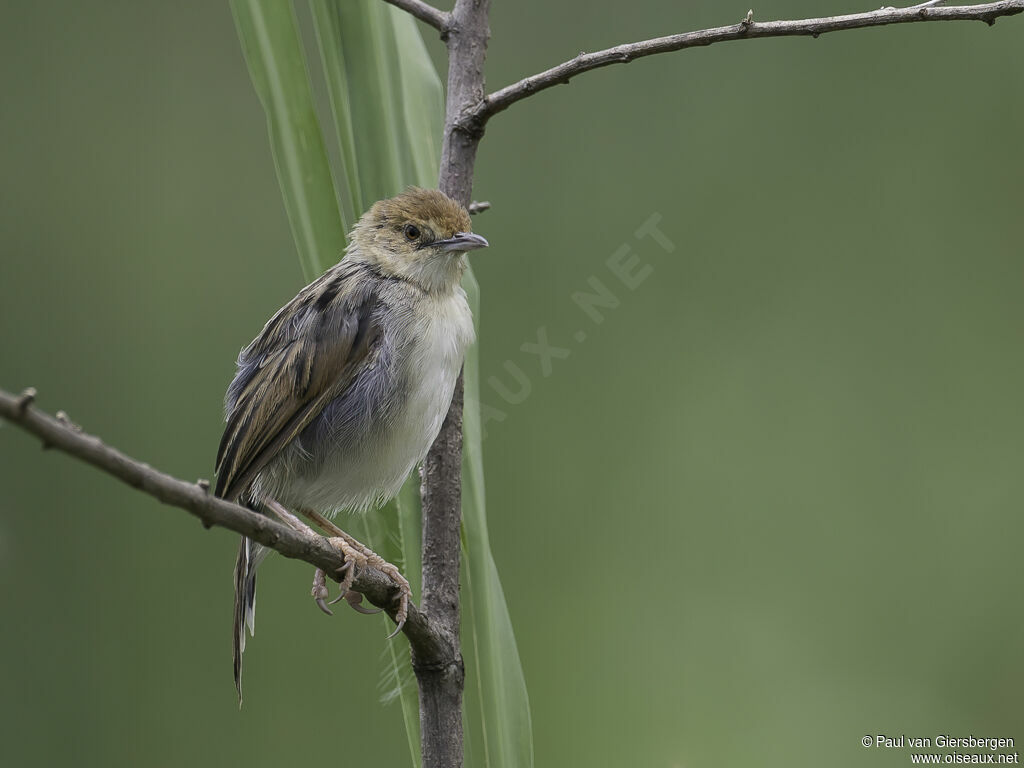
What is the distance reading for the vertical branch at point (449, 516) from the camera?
1731 mm

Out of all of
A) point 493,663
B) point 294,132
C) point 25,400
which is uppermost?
point 294,132

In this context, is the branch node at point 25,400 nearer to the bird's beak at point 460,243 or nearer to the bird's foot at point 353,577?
the bird's foot at point 353,577

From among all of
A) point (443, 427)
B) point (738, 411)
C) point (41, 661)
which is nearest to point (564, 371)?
point (738, 411)

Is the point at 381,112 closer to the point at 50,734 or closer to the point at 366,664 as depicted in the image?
the point at 366,664

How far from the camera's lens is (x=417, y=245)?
7.72 feet

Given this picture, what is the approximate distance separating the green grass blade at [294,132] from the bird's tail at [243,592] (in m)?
0.76

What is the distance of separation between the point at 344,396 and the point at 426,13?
2.48ft

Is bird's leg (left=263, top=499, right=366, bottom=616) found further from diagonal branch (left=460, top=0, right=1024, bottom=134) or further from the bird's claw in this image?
diagonal branch (left=460, top=0, right=1024, bottom=134)

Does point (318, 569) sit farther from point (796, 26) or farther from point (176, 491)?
point (796, 26)

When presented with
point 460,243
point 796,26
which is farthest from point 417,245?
point 796,26

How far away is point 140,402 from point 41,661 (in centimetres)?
126

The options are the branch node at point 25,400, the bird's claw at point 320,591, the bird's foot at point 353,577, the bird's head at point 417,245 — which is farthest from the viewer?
the bird's head at point 417,245

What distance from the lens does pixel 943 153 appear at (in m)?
4.96

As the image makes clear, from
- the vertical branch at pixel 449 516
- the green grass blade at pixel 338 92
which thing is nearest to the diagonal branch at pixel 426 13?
the vertical branch at pixel 449 516
